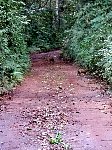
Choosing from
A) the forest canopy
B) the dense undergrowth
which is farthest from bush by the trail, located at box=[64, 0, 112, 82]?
the dense undergrowth

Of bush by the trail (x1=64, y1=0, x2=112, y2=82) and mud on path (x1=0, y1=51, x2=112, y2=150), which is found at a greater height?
bush by the trail (x1=64, y1=0, x2=112, y2=82)

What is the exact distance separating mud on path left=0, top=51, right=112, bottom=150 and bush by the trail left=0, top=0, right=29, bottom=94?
1.72 feet

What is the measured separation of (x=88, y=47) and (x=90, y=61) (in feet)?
5.55

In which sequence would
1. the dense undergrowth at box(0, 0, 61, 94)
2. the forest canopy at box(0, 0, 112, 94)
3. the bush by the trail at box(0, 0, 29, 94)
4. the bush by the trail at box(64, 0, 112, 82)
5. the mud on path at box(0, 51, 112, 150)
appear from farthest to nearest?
the bush by the trail at box(64, 0, 112, 82) < the forest canopy at box(0, 0, 112, 94) < the dense undergrowth at box(0, 0, 61, 94) < the bush by the trail at box(0, 0, 29, 94) < the mud on path at box(0, 51, 112, 150)

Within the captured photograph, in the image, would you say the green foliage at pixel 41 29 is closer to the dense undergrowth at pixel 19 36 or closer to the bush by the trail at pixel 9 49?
the dense undergrowth at pixel 19 36

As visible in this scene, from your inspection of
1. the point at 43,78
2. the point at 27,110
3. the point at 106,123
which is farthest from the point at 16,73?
the point at 106,123

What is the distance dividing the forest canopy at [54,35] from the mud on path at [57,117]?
3.44ft

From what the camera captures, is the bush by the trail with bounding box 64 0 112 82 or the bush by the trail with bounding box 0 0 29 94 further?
the bush by the trail with bounding box 64 0 112 82

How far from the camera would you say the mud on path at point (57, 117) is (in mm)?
6434

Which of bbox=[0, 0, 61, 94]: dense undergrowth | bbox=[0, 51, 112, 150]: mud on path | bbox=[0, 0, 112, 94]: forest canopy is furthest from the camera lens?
bbox=[0, 0, 112, 94]: forest canopy

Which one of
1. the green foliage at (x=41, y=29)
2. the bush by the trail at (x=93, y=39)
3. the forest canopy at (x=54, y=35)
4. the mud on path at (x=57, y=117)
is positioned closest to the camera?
the mud on path at (x=57, y=117)

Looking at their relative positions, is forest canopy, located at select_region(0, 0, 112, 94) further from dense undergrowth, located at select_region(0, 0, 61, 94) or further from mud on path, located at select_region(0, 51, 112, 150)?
mud on path, located at select_region(0, 51, 112, 150)

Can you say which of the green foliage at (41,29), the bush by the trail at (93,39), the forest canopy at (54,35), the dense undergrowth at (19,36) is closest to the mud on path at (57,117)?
the dense undergrowth at (19,36)

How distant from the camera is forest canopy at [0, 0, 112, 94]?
13.2 metres
